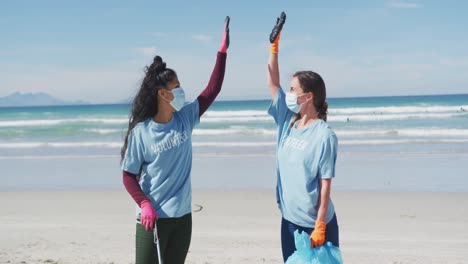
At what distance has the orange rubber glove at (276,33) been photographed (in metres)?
3.35

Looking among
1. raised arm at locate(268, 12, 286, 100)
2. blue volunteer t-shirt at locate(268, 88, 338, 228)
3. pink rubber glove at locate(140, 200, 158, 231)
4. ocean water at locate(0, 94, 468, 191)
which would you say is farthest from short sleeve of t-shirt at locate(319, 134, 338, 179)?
ocean water at locate(0, 94, 468, 191)

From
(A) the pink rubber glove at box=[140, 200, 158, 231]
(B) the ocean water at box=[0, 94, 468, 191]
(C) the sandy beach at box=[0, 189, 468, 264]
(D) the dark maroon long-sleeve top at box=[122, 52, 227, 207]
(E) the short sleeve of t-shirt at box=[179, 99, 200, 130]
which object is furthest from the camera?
(B) the ocean water at box=[0, 94, 468, 191]

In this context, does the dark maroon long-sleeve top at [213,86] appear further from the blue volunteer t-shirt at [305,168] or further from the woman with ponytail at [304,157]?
the blue volunteer t-shirt at [305,168]

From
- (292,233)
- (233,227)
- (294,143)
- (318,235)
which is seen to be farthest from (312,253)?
(233,227)

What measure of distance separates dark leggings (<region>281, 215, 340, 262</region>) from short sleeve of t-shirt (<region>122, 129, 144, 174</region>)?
91cm

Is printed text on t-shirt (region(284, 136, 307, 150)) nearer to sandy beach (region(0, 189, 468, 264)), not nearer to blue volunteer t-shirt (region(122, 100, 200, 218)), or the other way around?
blue volunteer t-shirt (region(122, 100, 200, 218))

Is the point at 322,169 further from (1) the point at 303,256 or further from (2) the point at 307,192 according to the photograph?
(1) the point at 303,256

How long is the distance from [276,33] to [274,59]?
0.16m

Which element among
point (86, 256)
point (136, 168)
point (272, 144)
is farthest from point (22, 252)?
point (272, 144)

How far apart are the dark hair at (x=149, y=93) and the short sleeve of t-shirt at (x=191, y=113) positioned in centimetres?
17

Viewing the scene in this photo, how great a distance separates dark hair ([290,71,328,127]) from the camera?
3172mm

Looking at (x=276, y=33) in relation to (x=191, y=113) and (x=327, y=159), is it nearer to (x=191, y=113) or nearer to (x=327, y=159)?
(x=191, y=113)

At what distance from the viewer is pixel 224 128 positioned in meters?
27.0

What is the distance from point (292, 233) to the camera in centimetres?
314
